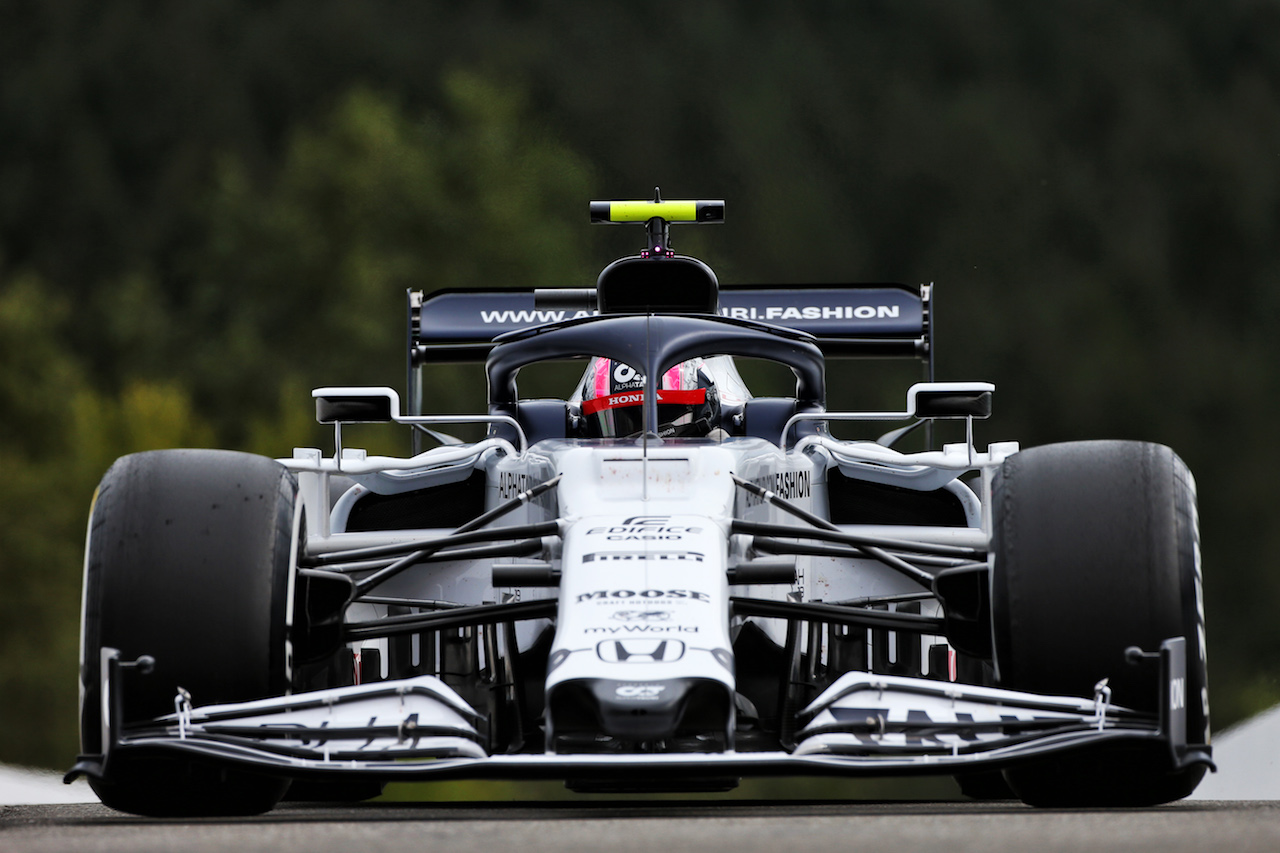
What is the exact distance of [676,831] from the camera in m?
4.63

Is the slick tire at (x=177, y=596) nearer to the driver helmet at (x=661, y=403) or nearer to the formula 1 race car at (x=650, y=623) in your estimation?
the formula 1 race car at (x=650, y=623)

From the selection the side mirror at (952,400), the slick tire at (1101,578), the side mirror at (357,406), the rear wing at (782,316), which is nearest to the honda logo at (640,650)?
the slick tire at (1101,578)

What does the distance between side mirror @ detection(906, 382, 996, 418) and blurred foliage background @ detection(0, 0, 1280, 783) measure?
21981 millimetres

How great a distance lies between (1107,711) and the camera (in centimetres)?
540

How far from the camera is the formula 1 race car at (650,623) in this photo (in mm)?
5242

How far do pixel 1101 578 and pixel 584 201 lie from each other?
99.5 feet

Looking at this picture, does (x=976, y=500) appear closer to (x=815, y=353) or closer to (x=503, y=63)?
(x=815, y=353)

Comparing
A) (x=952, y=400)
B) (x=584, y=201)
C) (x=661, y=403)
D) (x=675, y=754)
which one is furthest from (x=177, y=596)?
(x=584, y=201)

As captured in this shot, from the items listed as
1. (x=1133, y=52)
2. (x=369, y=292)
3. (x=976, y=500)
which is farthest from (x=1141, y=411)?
(x=976, y=500)

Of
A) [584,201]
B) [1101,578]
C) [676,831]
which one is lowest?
[676,831]

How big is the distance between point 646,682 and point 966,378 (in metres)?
35.7

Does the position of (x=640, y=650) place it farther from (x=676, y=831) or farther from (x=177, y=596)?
(x=177, y=596)

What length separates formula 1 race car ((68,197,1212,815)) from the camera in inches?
206

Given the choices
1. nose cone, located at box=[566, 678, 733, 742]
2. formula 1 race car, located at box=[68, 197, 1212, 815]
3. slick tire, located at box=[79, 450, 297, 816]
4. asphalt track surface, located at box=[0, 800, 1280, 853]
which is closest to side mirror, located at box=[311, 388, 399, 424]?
formula 1 race car, located at box=[68, 197, 1212, 815]
